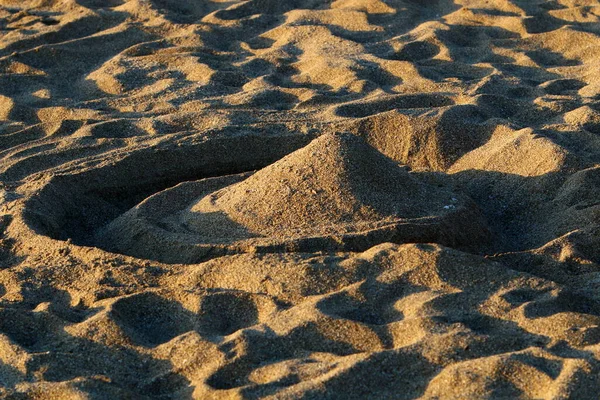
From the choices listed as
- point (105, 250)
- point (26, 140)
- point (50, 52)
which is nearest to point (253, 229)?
point (105, 250)

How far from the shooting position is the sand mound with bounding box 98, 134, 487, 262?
10.8 feet

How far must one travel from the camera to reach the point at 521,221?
12.1 ft

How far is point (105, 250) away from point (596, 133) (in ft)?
7.37

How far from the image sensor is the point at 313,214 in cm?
341

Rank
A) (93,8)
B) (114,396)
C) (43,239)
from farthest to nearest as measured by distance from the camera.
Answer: (93,8), (43,239), (114,396)

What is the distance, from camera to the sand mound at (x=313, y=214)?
10.8 ft

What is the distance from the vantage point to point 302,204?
11.3ft

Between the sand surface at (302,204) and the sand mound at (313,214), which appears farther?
the sand mound at (313,214)

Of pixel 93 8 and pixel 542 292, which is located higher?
pixel 93 8

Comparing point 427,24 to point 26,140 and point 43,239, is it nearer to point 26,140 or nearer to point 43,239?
point 26,140

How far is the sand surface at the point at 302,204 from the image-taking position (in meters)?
2.60

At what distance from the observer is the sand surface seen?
2.60 m

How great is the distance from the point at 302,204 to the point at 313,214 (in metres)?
0.06

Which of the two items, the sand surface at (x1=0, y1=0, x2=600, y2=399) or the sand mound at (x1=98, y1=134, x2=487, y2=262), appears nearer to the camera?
the sand surface at (x1=0, y1=0, x2=600, y2=399)
